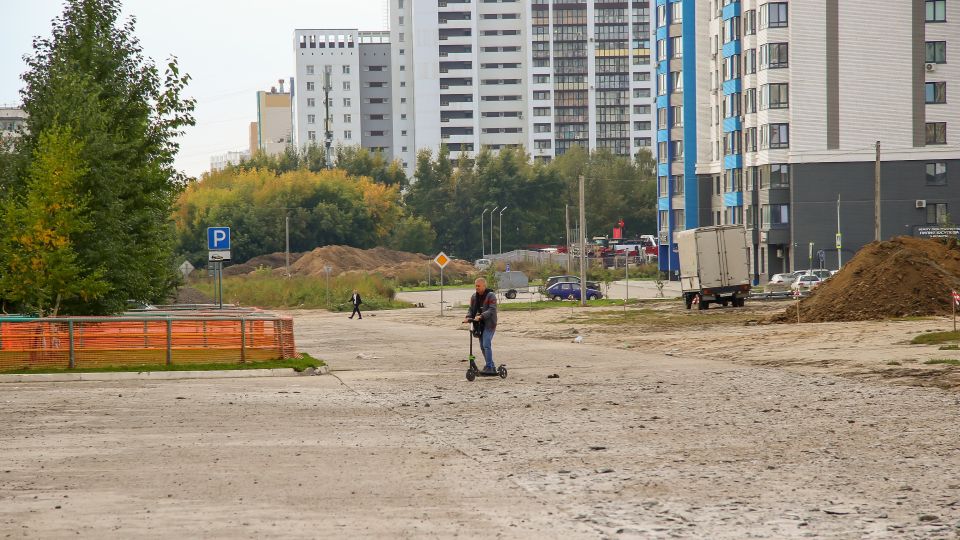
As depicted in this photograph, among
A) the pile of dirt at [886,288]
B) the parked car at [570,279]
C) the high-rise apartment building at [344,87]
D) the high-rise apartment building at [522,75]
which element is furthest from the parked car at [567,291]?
the high-rise apartment building at [344,87]

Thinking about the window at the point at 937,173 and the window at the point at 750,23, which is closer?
the window at the point at 937,173

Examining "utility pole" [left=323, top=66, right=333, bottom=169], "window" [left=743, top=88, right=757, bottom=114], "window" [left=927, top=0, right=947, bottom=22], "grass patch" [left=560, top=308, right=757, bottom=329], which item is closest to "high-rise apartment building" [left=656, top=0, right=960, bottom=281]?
"window" [left=927, top=0, right=947, bottom=22]

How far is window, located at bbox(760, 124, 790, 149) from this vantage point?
8325 centimetres

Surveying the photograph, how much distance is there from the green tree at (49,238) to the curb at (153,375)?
217 inches

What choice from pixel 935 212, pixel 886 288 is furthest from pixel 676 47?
pixel 886 288

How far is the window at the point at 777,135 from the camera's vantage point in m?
83.2

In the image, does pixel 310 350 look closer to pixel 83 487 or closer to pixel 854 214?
pixel 83 487

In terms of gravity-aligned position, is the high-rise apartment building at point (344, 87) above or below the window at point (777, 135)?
above

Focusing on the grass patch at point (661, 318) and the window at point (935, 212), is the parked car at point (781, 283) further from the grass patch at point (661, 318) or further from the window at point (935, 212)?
the grass patch at point (661, 318)

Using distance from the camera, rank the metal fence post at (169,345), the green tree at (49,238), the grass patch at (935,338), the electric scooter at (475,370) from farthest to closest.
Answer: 1. the green tree at (49,238)
2. the grass patch at (935,338)
3. the metal fence post at (169,345)
4. the electric scooter at (475,370)

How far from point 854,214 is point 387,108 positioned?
380 ft

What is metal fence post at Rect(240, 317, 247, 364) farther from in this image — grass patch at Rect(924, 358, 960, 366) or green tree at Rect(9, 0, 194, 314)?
grass patch at Rect(924, 358, 960, 366)

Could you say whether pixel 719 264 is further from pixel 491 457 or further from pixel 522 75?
pixel 522 75

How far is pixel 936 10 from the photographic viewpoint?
80375 millimetres
